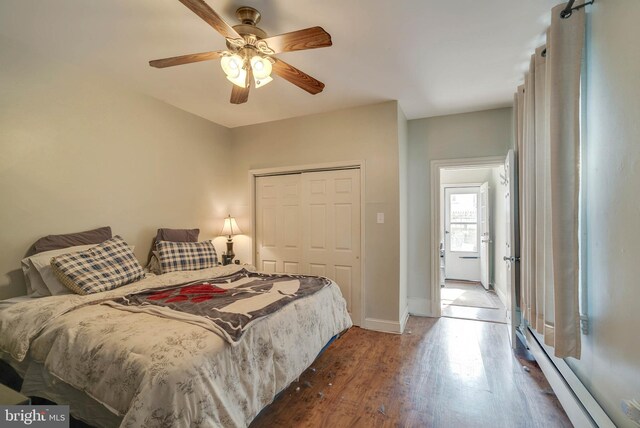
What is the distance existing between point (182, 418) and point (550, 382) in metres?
2.52

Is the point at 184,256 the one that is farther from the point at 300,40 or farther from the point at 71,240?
the point at 300,40

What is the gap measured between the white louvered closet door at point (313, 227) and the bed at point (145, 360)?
157 cm

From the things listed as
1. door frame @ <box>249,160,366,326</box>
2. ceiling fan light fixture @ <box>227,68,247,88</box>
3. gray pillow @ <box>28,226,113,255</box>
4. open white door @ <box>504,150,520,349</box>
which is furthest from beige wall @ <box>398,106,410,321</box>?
gray pillow @ <box>28,226,113,255</box>

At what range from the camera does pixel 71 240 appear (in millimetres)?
2383

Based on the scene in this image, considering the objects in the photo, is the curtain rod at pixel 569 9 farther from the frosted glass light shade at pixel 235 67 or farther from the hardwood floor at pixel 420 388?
the hardwood floor at pixel 420 388

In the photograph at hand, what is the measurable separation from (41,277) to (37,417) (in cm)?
103

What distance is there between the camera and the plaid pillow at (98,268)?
203cm

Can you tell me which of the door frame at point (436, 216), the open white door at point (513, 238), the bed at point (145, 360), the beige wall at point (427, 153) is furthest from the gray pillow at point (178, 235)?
the open white door at point (513, 238)

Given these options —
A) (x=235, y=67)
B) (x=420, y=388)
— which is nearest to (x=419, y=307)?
(x=420, y=388)

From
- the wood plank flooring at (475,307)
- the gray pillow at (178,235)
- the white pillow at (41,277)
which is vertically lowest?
the wood plank flooring at (475,307)

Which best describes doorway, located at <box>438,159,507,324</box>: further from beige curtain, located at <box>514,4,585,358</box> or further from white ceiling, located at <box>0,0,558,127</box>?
beige curtain, located at <box>514,4,585,358</box>

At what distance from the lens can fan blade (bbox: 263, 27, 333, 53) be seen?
5.19 ft

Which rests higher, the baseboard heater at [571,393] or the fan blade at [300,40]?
the fan blade at [300,40]

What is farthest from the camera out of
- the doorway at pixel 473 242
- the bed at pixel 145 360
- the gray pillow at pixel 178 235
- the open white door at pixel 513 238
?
the doorway at pixel 473 242
